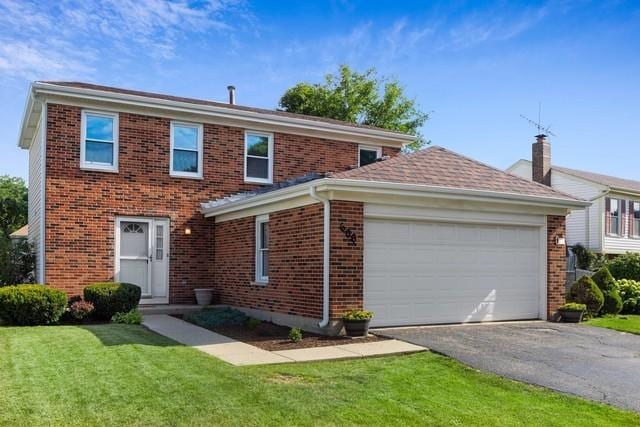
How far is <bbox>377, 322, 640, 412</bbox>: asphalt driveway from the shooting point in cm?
748

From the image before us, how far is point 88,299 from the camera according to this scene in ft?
42.4

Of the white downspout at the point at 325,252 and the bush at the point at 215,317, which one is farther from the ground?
the white downspout at the point at 325,252

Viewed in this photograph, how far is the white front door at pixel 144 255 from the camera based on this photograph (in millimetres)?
15102

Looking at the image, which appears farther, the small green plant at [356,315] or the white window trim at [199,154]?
the white window trim at [199,154]

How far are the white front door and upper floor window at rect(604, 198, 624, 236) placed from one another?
21748 millimetres

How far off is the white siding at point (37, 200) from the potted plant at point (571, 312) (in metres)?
12.4

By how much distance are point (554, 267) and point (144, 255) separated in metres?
Result: 10.3

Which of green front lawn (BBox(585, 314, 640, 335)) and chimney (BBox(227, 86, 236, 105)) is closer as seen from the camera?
green front lawn (BBox(585, 314, 640, 335))

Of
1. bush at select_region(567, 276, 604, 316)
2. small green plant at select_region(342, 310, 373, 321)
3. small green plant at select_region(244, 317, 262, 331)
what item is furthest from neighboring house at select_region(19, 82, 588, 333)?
bush at select_region(567, 276, 604, 316)

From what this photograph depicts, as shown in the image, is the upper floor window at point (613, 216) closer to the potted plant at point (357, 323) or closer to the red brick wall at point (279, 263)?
the red brick wall at point (279, 263)

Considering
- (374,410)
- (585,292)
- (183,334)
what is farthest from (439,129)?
(374,410)

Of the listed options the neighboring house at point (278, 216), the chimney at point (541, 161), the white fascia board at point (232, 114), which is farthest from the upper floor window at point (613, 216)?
the neighboring house at point (278, 216)

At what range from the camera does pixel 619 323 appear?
13.6 meters

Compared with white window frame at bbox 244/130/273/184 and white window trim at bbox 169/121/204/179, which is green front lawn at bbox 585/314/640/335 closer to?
white window frame at bbox 244/130/273/184
